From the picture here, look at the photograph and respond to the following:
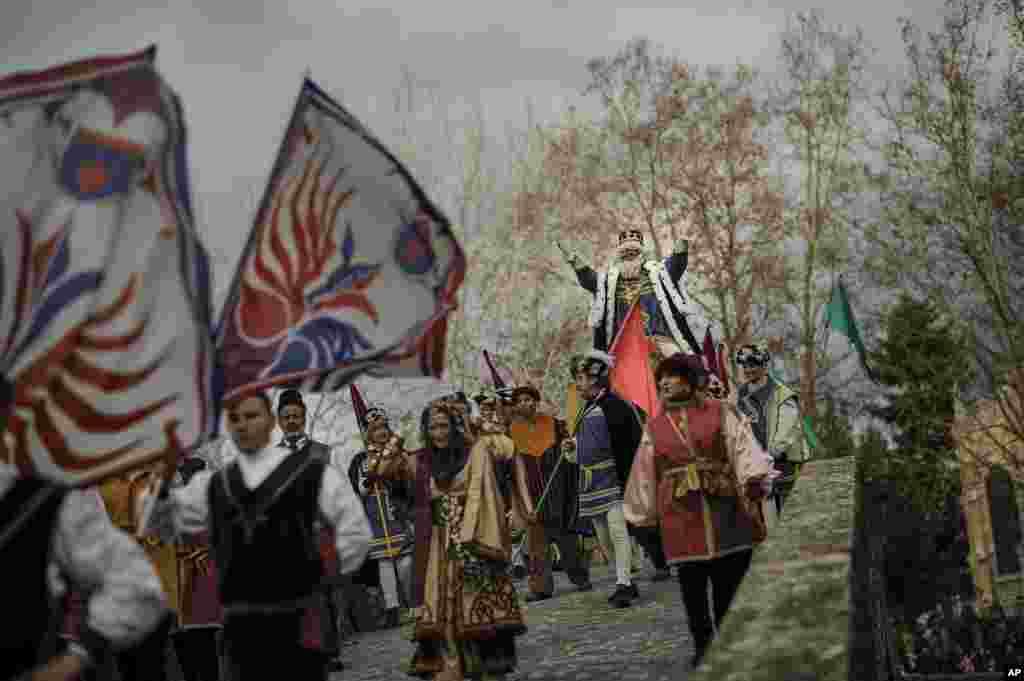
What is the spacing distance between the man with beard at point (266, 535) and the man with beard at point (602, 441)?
25.7 ft

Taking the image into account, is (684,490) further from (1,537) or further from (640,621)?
(1,537)

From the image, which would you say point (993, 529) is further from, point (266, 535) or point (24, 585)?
point (24, 585)

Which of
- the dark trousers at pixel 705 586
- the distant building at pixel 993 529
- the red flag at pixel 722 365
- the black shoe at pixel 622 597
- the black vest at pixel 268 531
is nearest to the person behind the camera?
the black vest at pixel 268 531

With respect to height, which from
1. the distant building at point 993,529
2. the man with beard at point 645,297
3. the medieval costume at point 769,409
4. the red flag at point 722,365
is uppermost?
the man with beard at point 645,297

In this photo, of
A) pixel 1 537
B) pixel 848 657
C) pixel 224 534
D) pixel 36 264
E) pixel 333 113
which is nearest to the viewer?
pixel 1 537

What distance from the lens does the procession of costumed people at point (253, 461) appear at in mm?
4406

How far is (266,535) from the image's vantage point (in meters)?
5.97

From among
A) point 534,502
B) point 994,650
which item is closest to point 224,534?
point 534,502

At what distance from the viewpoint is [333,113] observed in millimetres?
6469

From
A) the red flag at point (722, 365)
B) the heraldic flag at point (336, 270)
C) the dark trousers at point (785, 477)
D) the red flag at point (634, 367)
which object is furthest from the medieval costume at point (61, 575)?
the red flag at point (722, 365)

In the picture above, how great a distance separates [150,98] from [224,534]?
1904 millimetres

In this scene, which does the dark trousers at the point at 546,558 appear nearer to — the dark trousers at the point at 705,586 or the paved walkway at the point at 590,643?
the paved walkway at the point at 590,643

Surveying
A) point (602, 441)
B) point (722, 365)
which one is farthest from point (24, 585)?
point (722, 365)

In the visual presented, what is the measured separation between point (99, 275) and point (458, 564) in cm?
545
